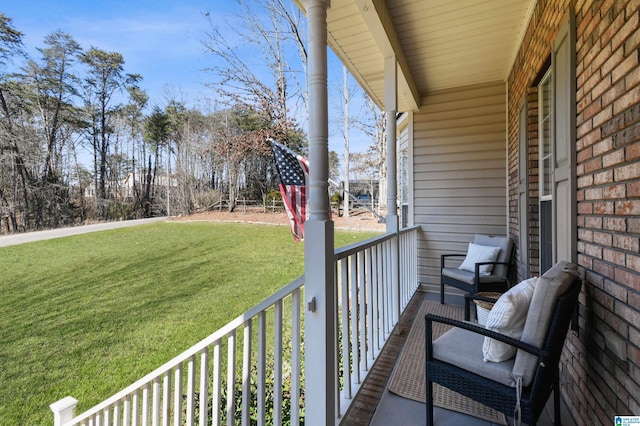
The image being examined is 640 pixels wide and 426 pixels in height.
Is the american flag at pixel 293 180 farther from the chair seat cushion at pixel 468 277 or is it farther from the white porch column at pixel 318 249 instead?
the chair seat cushion at pixel 468 277

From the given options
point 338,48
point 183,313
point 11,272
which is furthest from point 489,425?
point 11,272

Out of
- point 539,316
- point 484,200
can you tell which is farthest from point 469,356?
point 484,200

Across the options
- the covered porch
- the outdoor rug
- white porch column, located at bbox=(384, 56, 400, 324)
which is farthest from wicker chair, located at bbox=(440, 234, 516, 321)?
white porch column, located at bbox=(384, 56, 400, 324)

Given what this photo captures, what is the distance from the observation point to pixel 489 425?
1590 millimetres

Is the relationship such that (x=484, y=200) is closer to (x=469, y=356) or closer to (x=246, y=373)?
(x=469, y=356)

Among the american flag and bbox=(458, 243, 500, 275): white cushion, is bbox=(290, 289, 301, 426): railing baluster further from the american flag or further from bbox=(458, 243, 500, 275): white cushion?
bbox=(458, 243, 500, 275): white cushion

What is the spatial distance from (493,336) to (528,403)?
288 mm

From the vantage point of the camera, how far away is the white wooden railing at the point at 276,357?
48.1 inches

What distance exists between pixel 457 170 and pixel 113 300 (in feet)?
27.5

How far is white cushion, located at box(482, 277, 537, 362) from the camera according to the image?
131cm

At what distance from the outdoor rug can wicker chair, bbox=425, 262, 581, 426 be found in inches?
17.6

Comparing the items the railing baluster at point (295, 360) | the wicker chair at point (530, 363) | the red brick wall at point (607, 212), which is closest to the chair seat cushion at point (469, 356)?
the wicker chair at point (530, 363)

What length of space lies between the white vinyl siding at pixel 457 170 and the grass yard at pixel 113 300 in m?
4.68

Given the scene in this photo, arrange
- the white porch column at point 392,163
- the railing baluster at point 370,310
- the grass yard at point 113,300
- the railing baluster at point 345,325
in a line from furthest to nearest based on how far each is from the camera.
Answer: the grass yard at point 113,300, the white porch column at point 392,163, the railing baluster at point 370,310, the railing baluster at point 345,325
